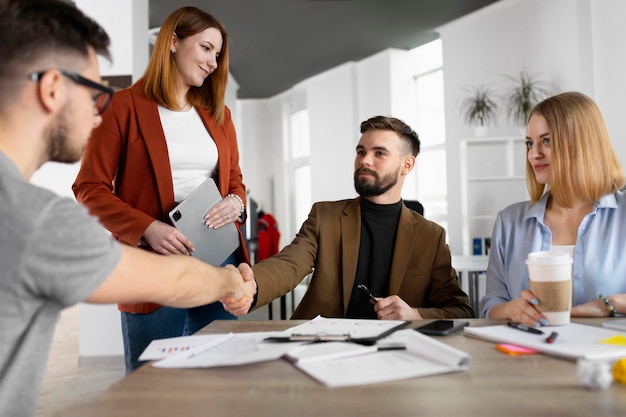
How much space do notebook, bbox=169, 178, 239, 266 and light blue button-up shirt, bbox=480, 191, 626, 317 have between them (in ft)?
2.86

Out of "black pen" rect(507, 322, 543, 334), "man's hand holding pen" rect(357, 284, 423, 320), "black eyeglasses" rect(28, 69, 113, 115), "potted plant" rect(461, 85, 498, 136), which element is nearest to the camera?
"black eyeglasses" rect(28, 69, 113, 115)

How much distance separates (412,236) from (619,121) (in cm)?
407

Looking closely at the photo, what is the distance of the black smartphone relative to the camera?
1.31 metres

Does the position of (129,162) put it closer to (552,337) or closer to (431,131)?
(552,337)

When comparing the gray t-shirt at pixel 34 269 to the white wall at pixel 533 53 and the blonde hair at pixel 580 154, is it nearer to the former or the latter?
the blonde hair at pixel 580 154

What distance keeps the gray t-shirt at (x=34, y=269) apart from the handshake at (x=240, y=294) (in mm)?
474

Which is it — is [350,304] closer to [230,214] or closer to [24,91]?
[230,214]

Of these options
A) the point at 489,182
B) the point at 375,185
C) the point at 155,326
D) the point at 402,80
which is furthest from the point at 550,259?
the point at 402,80

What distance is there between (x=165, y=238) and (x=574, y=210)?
130 centimetres

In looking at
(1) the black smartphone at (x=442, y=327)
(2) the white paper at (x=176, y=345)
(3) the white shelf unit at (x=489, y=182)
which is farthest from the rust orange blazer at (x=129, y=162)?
(3) the white shelf unit at (x=489, y=182)

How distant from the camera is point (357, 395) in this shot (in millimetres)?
893

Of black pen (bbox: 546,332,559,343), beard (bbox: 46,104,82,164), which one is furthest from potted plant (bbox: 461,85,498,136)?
beard (bbox: 46,104,82,164)

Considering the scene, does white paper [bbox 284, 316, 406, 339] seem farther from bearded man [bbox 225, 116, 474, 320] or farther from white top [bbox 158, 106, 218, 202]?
white top [bbox 158, 106, 218, 202]

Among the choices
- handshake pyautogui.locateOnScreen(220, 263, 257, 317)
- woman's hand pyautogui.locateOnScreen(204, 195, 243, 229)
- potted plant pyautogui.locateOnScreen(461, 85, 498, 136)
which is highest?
potted plant pyautogui.locateOnScreen(461, 85, 498, 136)
